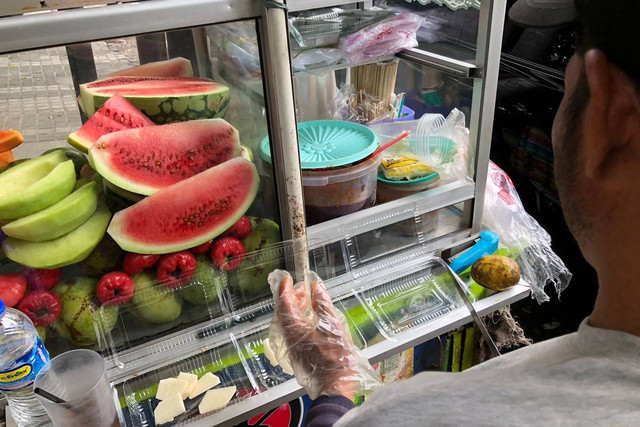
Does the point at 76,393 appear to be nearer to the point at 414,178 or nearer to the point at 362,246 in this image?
the point at 362,246

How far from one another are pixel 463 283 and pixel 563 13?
3.49ft

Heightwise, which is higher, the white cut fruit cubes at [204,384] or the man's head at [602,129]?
the man's head at [602,129]

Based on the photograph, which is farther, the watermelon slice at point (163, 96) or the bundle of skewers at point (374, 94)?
the bundle of skewers at point (374, 94)

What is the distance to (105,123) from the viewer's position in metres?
1.12

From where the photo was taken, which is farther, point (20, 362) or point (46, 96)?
point (46, 96)

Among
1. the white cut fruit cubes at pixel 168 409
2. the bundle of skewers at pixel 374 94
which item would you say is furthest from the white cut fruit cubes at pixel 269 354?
the bundle of skewers at pixel 374 94

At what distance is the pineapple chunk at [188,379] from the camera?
1.19 meters

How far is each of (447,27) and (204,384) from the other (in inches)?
53.7

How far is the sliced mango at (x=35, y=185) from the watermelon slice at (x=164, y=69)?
0.86 feet

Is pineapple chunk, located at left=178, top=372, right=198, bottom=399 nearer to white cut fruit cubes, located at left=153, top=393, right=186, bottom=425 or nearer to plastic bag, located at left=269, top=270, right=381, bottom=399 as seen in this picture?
white cut fruit cubes, located at left=153, top=393, right=186, bottom=425

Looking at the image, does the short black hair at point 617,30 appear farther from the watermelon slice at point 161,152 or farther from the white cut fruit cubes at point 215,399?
the white cut fruit cubes at point 215,399

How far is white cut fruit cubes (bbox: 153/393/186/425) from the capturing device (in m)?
1.14

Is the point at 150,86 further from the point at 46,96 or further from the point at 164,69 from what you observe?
the point at 46,96

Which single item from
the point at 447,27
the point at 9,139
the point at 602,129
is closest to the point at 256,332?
the point at 9,139
